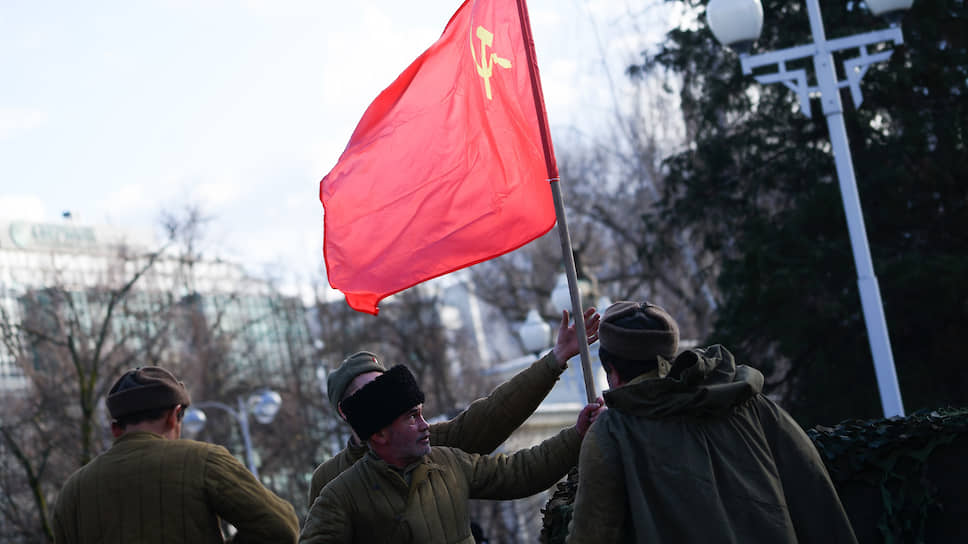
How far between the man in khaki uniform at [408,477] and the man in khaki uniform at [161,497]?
49 cm

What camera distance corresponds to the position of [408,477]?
14.2 ft

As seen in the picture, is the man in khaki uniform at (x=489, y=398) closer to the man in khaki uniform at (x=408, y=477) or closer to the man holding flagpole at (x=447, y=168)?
the man in khaki uniform at (x=408, y=477)

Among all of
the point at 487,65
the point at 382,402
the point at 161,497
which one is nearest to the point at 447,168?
the point at 487,65

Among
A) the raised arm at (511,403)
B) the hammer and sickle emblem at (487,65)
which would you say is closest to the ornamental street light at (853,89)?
the hammer and sickle emblem at (487,65)

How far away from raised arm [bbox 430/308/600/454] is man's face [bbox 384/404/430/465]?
0.72 meters

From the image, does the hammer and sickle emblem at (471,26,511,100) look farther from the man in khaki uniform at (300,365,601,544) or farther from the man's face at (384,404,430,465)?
the man's face at (384,404,430,465)

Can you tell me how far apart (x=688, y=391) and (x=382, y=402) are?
125 cm

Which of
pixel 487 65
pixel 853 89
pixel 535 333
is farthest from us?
pixel 535 333

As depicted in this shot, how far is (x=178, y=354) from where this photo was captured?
45.0 meters

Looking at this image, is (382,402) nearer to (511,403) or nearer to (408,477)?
(408,477)

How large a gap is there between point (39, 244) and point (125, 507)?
94748 mm

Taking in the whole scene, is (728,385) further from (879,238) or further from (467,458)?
(879,238)

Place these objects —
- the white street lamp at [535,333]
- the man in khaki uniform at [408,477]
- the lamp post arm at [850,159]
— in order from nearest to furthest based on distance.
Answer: the man in khaki uniform at [408,477] → the lamp post arm at [850,159] → the white street lamp at [535,333]

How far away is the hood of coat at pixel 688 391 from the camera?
11.8 ft
